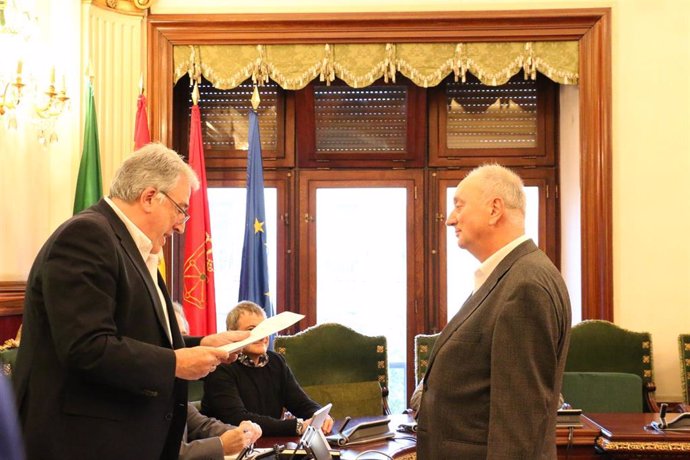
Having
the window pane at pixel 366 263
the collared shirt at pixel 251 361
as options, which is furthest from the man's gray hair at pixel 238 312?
the window pane at pixel 366 263

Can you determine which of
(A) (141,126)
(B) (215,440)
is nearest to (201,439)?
(B) (215,440)

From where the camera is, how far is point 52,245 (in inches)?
84.1

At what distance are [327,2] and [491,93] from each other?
1.46 meters

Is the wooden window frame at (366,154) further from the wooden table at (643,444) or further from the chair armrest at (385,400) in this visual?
the wooden table at (643,444)

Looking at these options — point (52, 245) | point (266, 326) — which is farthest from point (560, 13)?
point (52, 245)

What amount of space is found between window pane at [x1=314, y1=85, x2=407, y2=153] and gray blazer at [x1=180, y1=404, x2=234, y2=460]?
11.5 ft

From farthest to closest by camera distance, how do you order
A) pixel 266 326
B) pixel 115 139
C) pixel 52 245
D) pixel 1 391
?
pixel 115 139 → pixel 266 326 → pixel 52 245 → pixel 1 391

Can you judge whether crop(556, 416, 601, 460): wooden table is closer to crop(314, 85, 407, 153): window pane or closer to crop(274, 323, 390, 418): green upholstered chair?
crop(274, 323, 390, 418): green upholstered chair

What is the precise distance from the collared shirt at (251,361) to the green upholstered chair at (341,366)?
938 millimetres

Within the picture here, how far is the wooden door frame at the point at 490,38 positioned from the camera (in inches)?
229

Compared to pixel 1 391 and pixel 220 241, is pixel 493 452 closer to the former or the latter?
pixel 1 391

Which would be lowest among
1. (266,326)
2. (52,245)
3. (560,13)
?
(266,326)

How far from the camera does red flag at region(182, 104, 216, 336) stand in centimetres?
565

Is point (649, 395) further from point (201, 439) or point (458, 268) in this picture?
point (201, 439)
